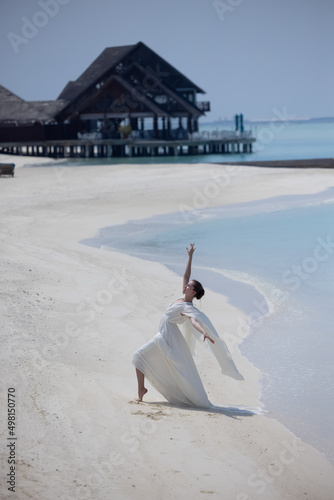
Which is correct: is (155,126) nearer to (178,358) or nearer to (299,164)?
(299,164)

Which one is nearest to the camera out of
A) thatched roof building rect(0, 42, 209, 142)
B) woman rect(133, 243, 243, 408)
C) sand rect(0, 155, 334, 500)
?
sand rect(0, 155, 334, 500)

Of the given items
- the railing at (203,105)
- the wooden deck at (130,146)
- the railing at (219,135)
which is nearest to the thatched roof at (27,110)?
the wooden deck at (130,146)

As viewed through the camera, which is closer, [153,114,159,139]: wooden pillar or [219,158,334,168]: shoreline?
[219,158,334,168]: shoreline

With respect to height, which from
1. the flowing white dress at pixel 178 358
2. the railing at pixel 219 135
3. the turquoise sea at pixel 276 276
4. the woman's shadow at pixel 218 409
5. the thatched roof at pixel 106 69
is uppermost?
the thatched roof at pixel 106 69

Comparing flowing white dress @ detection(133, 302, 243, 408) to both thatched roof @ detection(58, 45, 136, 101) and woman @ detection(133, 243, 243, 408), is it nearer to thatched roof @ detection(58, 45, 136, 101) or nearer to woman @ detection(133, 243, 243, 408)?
woman @ detection(133, 243, 243, 408)

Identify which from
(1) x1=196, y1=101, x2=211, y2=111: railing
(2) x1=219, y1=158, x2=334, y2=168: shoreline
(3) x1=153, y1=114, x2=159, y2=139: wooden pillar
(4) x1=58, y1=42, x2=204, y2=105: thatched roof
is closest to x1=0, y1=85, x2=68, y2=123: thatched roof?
(4) x1=58, y1=42, x2=204, y2=105: thatched roof

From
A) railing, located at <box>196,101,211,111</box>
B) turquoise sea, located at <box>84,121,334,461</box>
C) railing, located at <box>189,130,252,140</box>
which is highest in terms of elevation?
railing, located at <box>196,101,211,111</box>

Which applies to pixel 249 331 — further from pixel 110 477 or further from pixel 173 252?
pixel 173 252

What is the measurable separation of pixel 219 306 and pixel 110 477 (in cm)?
730

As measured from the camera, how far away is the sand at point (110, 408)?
560cm

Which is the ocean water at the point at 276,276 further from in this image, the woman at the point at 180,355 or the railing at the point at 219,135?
the railing at the point at 219,135

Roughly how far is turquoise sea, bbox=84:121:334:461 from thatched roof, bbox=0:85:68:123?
39407 millimetres

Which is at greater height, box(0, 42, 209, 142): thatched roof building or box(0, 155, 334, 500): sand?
box(0, 42, 209, 142): thatched roof building

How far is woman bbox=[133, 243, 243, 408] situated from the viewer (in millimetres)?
6977
